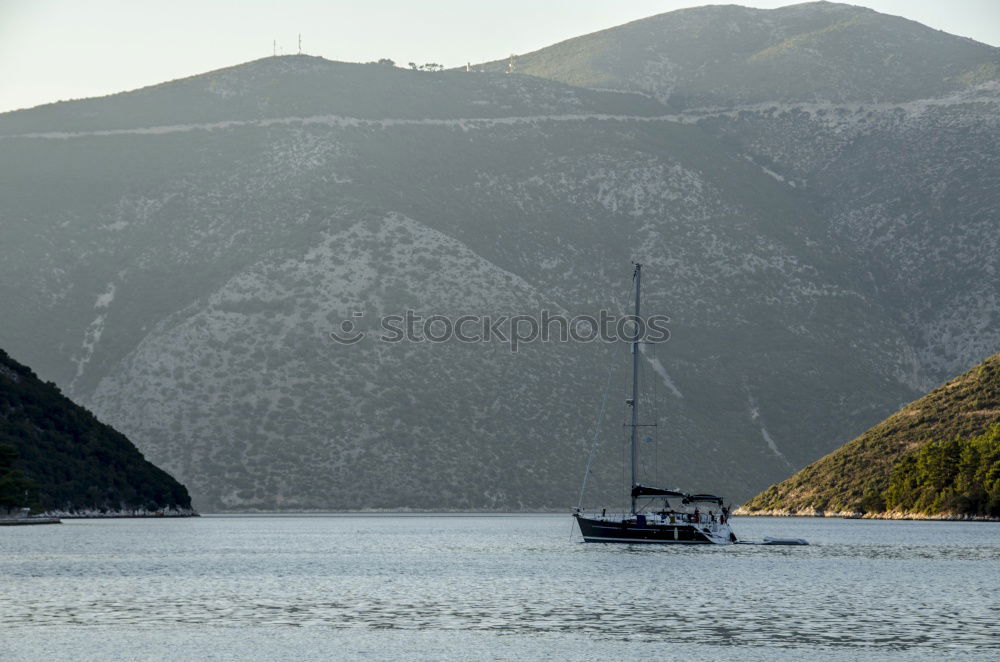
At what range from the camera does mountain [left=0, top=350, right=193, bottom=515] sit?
384ft

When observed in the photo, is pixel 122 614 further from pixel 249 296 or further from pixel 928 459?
pixel 249 296

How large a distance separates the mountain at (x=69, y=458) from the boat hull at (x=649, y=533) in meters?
43.1

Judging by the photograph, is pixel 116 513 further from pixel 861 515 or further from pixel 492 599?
pixel 492 599

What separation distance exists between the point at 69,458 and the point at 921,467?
66.4 metres

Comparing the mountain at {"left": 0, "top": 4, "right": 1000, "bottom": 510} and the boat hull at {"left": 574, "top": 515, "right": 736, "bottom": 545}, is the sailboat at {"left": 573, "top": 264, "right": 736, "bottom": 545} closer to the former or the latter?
the boat hull at {"left": 574, "top": 515, "right": 736, "bottom": 545}

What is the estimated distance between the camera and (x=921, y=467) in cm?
12344

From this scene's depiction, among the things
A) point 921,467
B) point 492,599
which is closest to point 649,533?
point 492,599

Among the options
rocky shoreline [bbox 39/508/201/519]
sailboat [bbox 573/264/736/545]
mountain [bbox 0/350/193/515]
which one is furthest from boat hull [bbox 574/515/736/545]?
rocky shoreline [bbox 39/508/201/519]

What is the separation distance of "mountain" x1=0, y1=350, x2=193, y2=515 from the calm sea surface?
67.4ft

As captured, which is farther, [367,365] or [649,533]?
[367,365]

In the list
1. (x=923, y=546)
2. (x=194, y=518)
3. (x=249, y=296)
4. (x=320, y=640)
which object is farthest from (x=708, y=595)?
(x=249, y=296)

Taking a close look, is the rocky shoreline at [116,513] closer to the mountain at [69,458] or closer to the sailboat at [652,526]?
the mountain at [69,458]

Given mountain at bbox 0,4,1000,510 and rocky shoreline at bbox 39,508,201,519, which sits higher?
mountain at bbox 0,4,1000,510

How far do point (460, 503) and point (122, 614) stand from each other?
108 meters
